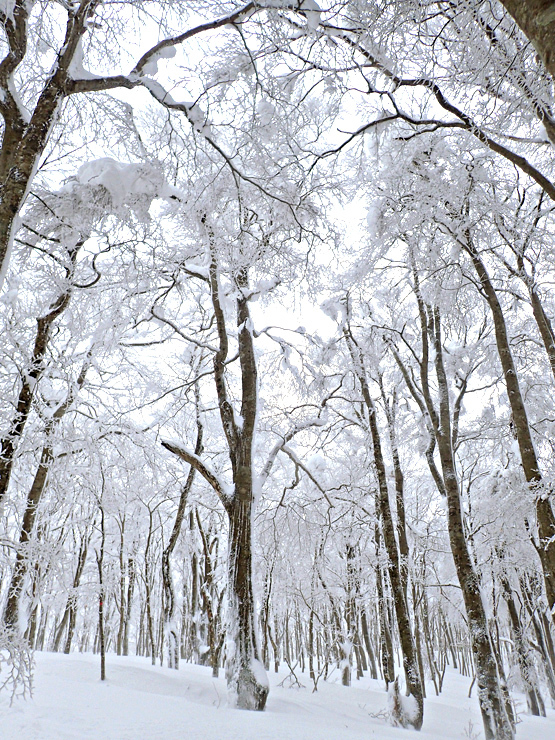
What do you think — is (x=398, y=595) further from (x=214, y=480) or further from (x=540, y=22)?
(x=540, y=22)

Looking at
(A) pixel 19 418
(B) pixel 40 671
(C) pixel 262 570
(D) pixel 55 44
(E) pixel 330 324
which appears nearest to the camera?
(D) pixel 55 44

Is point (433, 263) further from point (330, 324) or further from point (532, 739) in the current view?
point (532, 739)

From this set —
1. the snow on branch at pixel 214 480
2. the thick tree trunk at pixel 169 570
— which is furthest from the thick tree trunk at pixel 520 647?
the snow on branch at pixel 214 480

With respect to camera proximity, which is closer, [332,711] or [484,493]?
[332,711]

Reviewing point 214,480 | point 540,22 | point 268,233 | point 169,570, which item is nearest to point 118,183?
point 268,233

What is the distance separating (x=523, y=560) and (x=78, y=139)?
1182 centimetres

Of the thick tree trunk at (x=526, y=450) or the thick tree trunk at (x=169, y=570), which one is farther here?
the thick tree trunk at (x=169, y=570)

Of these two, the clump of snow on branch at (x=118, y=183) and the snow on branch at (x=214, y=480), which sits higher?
the clump of snow on branch at (x=118, y=183)

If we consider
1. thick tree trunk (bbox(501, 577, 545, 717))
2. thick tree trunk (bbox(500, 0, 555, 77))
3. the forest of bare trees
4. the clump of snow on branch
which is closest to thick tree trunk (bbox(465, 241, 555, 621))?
the forest of bare trees

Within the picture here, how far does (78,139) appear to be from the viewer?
17.0 feet

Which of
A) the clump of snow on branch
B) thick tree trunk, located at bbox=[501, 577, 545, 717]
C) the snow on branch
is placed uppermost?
the clump of snow on branch

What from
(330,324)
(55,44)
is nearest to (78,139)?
(55,44)

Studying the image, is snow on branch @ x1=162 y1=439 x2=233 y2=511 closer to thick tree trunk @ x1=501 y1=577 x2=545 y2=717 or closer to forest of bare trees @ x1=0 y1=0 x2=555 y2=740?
forest of bare trees @ x1=0 y1=0 x2=555 y2=740

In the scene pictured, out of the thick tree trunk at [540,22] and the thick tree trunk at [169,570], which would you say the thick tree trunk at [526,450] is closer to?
the thick tree trunk at [540,22]
